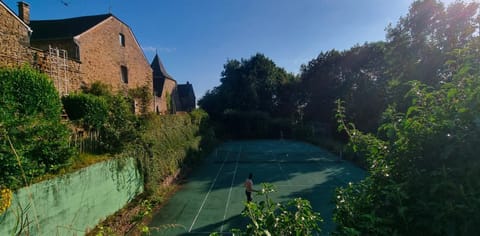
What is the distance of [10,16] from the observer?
911cm

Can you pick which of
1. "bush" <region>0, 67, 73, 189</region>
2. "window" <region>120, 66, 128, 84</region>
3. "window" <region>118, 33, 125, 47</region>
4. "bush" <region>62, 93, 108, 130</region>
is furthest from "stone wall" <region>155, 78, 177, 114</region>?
"bush" <region>0, 67, 73, 189</region>

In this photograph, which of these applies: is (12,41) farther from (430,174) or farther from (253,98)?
(253,98)

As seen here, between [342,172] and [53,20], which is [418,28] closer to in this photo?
[342,172]

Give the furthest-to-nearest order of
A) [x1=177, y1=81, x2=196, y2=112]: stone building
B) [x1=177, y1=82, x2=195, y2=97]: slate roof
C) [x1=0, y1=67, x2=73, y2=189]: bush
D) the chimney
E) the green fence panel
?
1. [x1=177, y1=82, x2=195, y2=97]: slate roof
2. [x1=177, y1=81, x2=196, y2=112]: stone building
3. the chimney
4. the green fence panel
5. [x1=0, y1=67, x2=73, y2=189]: bush

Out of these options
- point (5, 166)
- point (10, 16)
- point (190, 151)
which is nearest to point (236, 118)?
point (190, 151)

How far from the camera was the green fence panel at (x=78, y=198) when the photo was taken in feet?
17.0

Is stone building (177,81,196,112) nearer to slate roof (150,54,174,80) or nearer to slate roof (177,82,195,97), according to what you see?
slate roof (177,82,195,97)

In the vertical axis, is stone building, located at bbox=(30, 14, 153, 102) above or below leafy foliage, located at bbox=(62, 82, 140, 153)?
above

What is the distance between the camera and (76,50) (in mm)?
13445

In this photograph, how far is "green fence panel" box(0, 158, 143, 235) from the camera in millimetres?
5168

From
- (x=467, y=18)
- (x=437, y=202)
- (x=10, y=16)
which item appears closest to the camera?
(x=437, y=202)

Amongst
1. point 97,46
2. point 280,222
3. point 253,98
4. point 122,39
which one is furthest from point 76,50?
point 253,98

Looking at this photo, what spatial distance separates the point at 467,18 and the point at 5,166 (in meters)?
24.0

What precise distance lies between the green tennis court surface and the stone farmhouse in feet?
24.4
